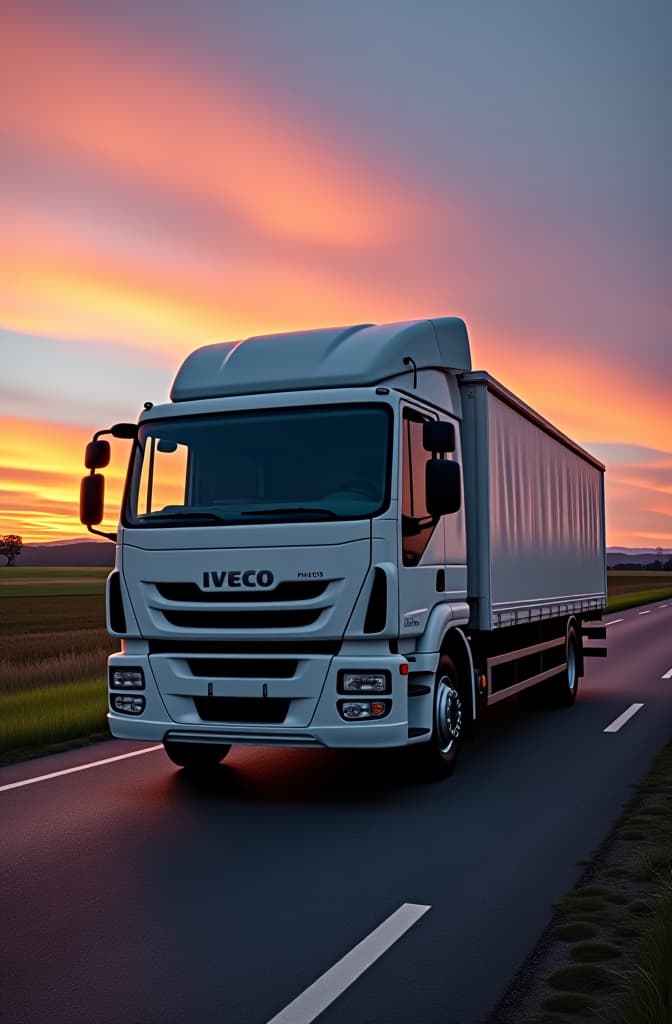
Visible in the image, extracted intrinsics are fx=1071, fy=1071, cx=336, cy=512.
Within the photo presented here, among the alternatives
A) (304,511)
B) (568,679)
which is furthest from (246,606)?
(568,679)

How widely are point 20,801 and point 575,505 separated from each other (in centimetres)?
885

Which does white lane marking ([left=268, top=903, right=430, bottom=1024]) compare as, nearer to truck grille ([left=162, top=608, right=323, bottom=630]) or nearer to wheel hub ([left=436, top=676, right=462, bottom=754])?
truck grille ([left=162, top=608, right=323, bottom=630])

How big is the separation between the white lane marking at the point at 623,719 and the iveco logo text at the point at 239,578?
547cm

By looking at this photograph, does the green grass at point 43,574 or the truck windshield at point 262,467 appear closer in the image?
the truck windshield at point 262,467

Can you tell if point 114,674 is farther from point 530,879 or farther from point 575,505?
point 575,505

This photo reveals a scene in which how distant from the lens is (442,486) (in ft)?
25.1

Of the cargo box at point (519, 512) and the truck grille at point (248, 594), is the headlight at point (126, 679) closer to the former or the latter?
the truck grille at point (248, 594)

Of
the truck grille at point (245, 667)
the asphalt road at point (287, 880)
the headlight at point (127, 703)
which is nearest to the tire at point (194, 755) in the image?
the asphalt road at point (287, 880)

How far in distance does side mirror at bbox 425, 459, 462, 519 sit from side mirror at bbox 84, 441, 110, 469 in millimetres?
2631

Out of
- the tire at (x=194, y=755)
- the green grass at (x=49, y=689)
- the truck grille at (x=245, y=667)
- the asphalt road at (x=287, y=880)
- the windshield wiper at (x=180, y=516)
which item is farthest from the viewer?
the green grass at (x=49, y=689)

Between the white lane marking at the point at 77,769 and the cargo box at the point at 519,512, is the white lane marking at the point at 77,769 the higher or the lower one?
the lower one

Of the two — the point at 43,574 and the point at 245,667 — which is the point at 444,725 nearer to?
the point at 245,667

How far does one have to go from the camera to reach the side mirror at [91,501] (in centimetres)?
861

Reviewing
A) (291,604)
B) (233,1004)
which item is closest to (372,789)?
(291,604)
